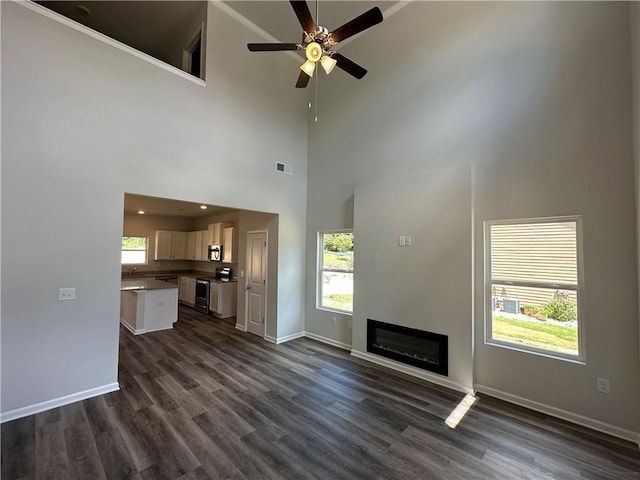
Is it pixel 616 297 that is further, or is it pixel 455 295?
pixel 455 295

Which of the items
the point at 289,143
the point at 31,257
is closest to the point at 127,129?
the point at 31,257

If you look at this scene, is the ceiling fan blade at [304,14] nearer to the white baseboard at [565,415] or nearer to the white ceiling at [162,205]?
the white ceiling at [162,205]

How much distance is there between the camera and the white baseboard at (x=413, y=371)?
342cm

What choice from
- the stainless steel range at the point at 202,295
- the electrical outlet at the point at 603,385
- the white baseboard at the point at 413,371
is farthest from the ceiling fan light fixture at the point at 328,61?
the stainless steel range at the point at 202,295

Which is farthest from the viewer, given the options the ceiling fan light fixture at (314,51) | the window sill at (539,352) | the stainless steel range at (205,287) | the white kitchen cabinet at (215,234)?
the white kitchen cabinet at (215,234)

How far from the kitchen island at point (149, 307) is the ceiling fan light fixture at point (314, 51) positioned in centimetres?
523

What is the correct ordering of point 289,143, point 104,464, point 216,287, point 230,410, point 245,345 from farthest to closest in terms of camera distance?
1. point 216,287
2. point 289,143
3. point 245,345
4. point 230,410
5. point 104,464

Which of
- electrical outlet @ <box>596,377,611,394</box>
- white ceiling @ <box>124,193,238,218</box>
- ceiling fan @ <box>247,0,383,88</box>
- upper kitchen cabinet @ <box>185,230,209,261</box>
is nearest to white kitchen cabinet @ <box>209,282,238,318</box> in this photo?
upper kitchen cabinet @ <box>185,230,209,261</box>

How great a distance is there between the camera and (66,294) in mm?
2980

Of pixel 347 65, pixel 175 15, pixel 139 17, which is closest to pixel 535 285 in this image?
pixel 347 65

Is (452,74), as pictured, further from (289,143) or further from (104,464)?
(104,464)

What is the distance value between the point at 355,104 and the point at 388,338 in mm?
4078

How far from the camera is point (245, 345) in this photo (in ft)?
16.0

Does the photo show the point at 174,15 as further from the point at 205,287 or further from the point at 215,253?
the point at 205,287
